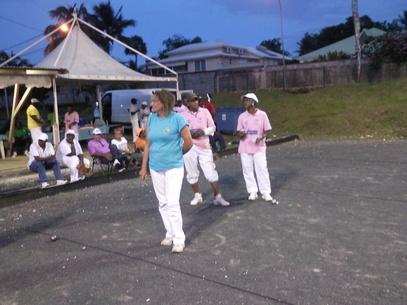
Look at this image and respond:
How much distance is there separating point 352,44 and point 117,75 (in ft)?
105

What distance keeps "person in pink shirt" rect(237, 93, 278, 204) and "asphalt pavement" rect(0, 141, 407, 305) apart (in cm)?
44

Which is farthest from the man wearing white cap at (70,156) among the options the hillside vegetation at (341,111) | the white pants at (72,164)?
the hillside vegetation at (341,111)

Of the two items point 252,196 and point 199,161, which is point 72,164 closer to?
point 199,161

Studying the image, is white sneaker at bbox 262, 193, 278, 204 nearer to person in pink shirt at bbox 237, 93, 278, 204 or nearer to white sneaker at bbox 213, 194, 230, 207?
person in pink shirt at bbox 237, 93, 278, 204

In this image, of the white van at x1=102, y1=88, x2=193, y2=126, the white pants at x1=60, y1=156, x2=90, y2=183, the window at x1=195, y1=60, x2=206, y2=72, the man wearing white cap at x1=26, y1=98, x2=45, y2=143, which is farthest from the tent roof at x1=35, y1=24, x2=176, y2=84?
the window at x1=195, y1=60, x2=206, y2=72

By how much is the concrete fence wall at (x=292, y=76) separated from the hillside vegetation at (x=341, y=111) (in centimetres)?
103

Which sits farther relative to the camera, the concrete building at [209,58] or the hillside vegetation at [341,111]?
the concrete building at [209,58]

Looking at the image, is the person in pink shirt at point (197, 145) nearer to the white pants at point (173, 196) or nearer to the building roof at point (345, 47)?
the white pants at point (173, 196)

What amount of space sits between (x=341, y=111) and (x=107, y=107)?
10.9 meters

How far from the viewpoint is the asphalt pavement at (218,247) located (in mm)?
4125

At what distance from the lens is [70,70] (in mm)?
15070

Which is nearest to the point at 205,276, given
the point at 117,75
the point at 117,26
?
the point at 117,75

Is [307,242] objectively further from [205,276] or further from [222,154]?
[222,154]

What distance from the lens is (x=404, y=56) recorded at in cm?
2531
